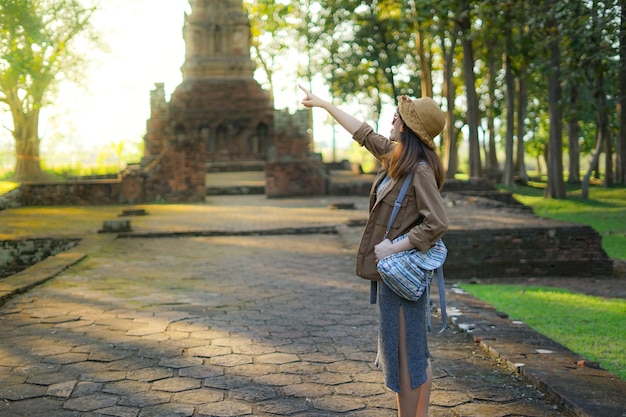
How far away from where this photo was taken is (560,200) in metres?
21.9

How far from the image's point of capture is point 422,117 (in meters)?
3.35

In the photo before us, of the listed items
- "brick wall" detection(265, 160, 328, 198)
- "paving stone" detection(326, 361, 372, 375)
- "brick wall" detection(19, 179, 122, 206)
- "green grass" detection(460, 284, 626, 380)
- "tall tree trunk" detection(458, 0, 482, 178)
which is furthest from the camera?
"tall tree trunk" detection(458, 0, 482, 178)

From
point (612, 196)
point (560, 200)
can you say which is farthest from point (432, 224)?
point (612, 196)

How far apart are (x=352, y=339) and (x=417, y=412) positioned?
211cm

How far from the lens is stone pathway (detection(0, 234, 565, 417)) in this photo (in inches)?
158

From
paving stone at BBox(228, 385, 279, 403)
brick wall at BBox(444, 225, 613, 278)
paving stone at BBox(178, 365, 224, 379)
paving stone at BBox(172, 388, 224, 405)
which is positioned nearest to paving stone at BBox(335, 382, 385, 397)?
paving stone at BBox(228, 385, 279, 403)

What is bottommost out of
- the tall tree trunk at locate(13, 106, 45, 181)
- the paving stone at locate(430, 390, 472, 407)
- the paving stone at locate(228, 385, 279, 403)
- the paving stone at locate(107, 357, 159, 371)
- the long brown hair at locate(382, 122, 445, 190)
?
the paving stone at locate(430, 390, 472, 407)

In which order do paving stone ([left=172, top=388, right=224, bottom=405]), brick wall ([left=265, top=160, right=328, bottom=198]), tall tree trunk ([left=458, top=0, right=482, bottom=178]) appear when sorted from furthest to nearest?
tall tree trunk ([left=458, top=0, right=482, bottom=178]) → brick wall ([left=265, top=160, right=328, bottom=198]) → paving stone ([left=172, top=388, right=224, bottom=405])

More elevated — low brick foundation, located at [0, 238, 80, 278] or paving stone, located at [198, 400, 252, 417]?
low brick foundation, located at [0, 238, 80, 278]

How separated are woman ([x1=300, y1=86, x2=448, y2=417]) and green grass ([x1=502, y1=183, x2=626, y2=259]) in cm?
967

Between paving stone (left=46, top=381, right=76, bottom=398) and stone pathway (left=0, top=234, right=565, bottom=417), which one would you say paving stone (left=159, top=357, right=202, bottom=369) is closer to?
stone pathway (left=0, top=234, right=565, bottom=417)

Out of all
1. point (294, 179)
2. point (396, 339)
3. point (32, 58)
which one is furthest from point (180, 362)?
point (294, 179)

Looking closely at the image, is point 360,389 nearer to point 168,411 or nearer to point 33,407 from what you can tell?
point 168,411

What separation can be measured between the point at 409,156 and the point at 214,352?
2395 millimetres
